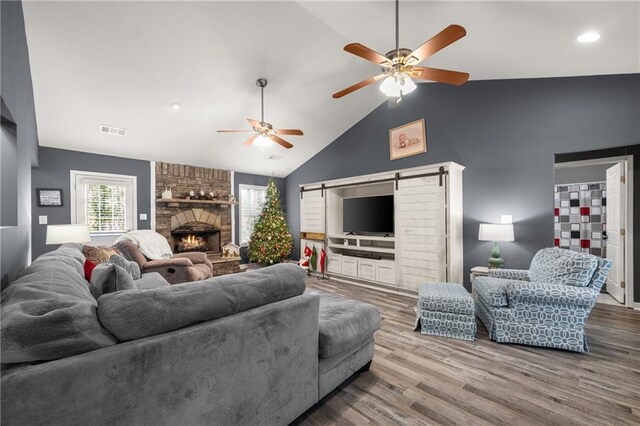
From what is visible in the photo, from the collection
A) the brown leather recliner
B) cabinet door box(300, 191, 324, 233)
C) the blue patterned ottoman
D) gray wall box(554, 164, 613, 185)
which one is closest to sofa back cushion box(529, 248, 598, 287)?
the blue patterned ottoman

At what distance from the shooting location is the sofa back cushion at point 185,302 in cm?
104

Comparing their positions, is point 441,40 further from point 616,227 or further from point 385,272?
point 616,227

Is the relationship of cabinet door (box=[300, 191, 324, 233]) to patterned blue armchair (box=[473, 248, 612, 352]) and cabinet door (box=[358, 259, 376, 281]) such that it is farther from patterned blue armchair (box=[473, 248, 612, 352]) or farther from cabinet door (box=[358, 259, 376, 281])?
patterned blue armchair (box=[473, 248, 612, 352])

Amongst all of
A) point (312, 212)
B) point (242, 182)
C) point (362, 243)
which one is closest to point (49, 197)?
point (242, 182)

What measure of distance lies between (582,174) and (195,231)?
25.4 ft

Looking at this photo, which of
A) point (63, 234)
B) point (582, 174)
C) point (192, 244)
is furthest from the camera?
point (192, 244)

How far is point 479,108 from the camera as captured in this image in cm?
414

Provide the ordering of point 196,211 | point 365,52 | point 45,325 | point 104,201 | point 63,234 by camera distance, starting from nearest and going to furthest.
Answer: point 45,325, point 365,52, point 63,234, point 104,201, point 196,211

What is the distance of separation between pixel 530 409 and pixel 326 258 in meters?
4.06

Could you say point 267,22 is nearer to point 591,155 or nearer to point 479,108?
point 479,108

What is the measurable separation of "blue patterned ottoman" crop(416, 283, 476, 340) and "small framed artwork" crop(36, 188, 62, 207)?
5.69m

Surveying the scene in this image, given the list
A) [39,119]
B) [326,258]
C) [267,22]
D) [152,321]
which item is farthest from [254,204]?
[152,321]

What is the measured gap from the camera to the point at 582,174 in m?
5.10

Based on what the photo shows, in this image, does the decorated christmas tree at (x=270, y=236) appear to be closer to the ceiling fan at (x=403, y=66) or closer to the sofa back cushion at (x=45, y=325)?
the ceiling fan at (x=403, y=66)
